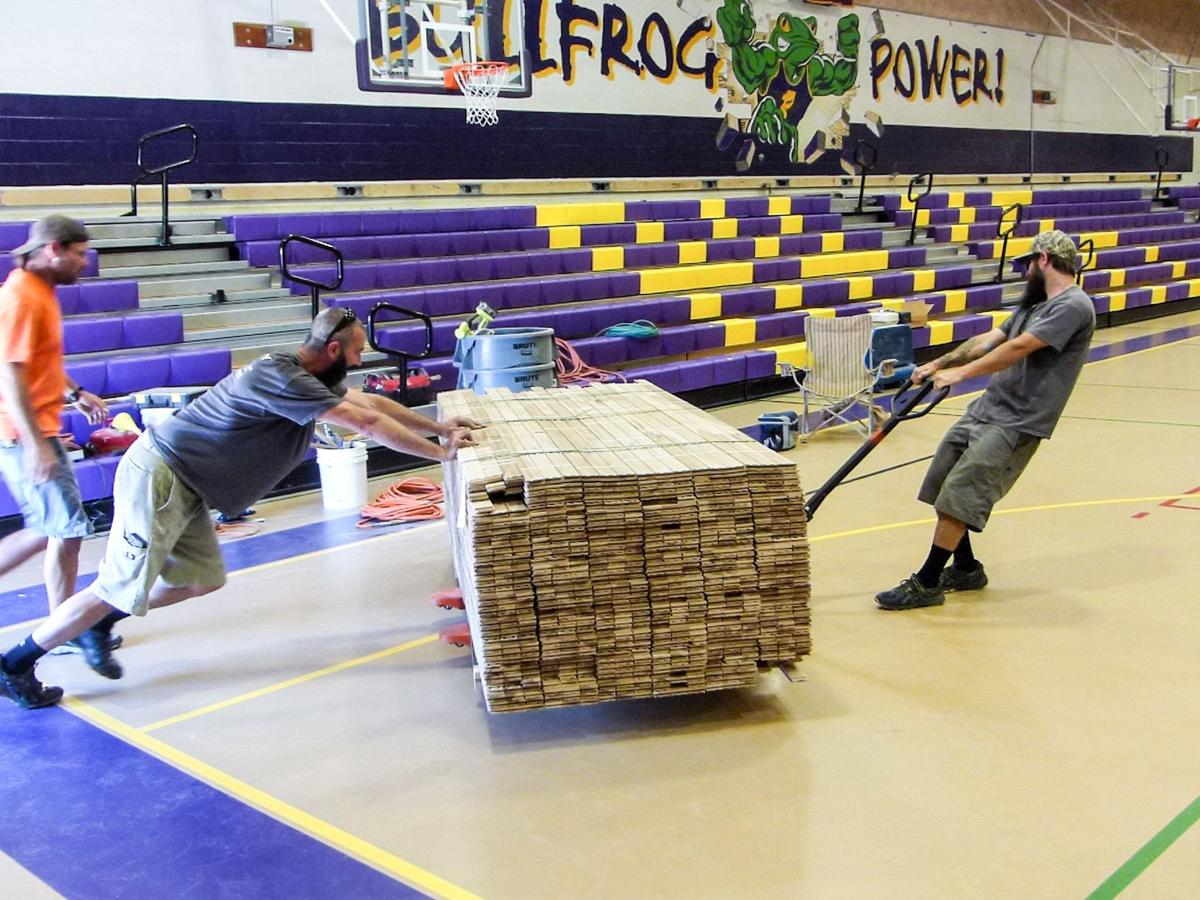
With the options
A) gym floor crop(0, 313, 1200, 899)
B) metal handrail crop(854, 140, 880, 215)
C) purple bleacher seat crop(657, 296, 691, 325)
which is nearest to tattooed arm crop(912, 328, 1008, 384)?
gym floor crop(0, 313, 1200, 899)

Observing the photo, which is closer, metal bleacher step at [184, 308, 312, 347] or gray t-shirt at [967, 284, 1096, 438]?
gray t-shirt at [967, 284, 1096, 438]

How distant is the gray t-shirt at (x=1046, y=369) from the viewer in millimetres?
5109

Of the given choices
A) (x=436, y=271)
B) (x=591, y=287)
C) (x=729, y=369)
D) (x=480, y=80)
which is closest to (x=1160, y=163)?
(x=729, y=369)

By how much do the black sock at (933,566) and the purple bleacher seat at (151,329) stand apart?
5.70 metres

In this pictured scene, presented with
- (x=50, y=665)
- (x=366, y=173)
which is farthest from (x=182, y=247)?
(x=50, y=665)

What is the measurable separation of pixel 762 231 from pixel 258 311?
7098 mm

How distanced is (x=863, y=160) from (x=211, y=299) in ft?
31.5

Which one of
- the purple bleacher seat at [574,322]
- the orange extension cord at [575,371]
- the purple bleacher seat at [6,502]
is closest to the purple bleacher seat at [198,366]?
the purple bleacher seat at [6,502]

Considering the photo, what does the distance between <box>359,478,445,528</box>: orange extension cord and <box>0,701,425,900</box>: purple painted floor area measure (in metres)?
2.98

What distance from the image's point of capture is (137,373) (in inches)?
310

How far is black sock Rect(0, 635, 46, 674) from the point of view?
4.32 meters

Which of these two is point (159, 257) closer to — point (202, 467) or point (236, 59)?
point (236, 59)

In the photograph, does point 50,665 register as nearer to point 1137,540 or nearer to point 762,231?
point 1137,540

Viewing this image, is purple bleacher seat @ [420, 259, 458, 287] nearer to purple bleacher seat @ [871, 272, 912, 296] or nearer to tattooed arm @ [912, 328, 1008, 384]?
purple bleacher seat @ [871, 272, 912, 296]
